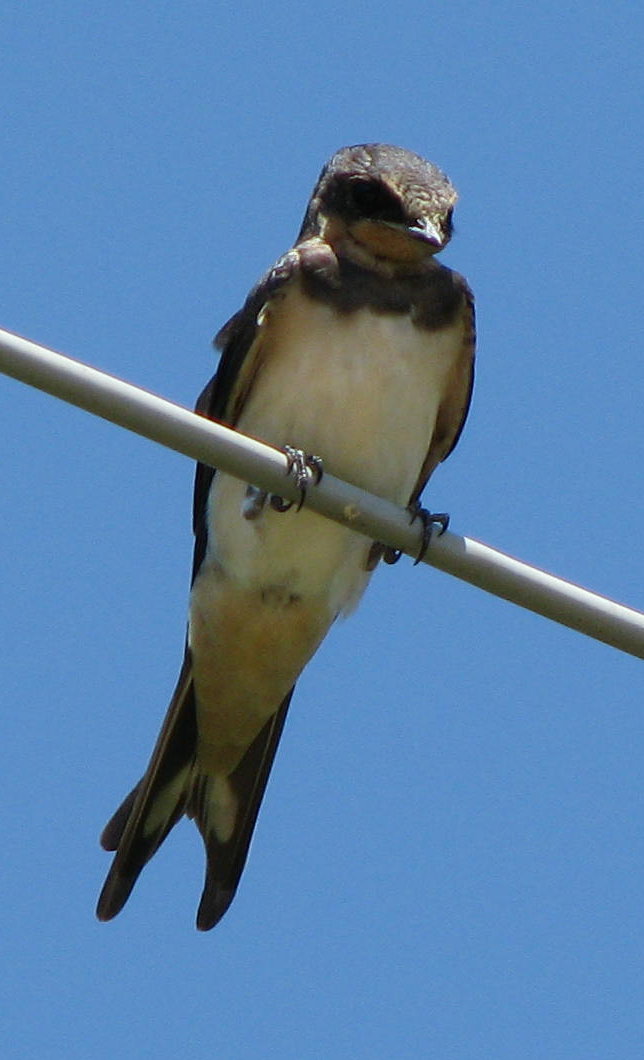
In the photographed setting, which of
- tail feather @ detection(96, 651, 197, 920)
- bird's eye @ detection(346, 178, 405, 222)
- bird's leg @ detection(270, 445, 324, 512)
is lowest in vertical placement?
tail feather @ detection(96, 651, 197, 920)

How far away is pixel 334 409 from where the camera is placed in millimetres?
4699

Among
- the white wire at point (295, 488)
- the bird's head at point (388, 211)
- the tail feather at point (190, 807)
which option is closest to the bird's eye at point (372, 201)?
the bird's head at point (388, 211)

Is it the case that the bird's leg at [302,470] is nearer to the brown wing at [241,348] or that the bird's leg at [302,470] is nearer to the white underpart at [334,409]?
the white underpart at [334,409]

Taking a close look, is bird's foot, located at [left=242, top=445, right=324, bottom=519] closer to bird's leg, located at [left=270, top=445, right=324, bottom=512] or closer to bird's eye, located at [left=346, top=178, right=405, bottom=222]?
bird's leg, located at [left=270, top=445, right=324, bottom=512]

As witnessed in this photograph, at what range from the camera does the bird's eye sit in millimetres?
4855

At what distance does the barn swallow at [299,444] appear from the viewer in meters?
4.73

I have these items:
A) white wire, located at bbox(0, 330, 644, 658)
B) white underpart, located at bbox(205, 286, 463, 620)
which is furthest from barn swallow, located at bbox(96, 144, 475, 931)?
white wire, located at bbox(0, 330, 644, 658)

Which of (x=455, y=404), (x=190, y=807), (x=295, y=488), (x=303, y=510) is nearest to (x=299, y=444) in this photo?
(x=303, y=510)

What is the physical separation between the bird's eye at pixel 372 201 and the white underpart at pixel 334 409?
10.3 inches

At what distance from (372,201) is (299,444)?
0.63m

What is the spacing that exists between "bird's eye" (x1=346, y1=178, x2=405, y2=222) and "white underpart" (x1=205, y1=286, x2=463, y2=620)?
0.26 m

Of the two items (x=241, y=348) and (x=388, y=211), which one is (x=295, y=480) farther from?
(x=388, y=211)

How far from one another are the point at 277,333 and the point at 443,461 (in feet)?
2.06

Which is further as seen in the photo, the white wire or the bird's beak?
the bird's beak
